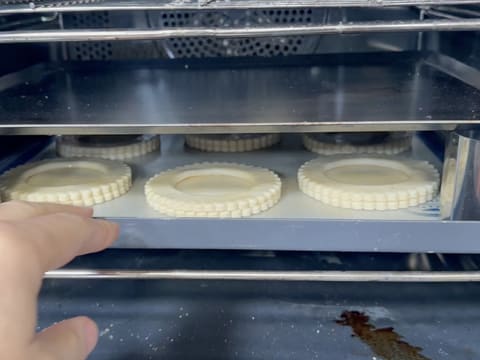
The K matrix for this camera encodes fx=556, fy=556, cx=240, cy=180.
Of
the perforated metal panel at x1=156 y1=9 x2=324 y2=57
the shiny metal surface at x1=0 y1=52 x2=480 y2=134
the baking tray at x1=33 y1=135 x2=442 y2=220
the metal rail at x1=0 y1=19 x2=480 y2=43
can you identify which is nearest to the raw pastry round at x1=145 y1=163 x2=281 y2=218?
the baking tray at x1=33 y1=135 x2=442 y2=220

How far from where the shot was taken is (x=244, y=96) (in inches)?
34.3

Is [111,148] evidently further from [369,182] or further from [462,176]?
[462,176]

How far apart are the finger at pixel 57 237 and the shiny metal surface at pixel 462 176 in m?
0.46

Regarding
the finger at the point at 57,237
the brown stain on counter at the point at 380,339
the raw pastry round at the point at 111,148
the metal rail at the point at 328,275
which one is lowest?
the brown stain on counter at the point at 380,339

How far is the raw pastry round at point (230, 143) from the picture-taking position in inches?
43.0

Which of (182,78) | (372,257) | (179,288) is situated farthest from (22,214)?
(372,257)

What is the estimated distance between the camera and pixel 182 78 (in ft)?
3.46

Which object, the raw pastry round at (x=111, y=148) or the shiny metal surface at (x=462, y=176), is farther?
the raw pastry round at (x=111, y=148)

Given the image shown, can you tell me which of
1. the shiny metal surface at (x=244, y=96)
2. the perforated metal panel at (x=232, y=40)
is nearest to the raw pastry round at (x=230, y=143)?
the shiny metal surface at (x=244, y=96)

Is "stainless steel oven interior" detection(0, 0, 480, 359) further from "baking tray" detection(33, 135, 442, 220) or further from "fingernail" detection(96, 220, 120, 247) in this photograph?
"fingernail" detection(96, 220, 120, 247)

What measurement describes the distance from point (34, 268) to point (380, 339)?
551 millimetres

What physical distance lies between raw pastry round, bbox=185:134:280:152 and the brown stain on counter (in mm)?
377

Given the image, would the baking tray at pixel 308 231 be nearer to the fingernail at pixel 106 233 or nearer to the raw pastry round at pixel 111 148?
the fingernail at pixel 106 233

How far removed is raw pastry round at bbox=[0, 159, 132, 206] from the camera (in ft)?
2.77
